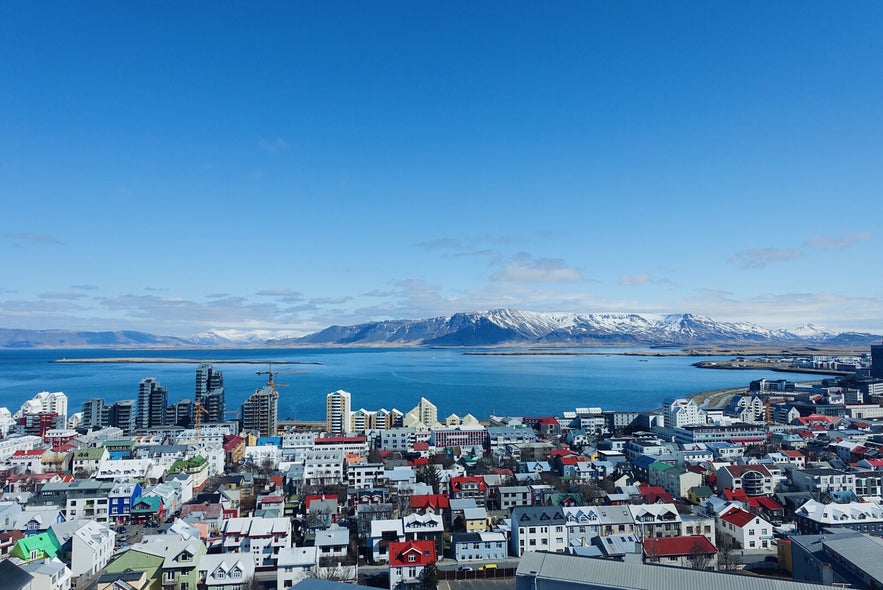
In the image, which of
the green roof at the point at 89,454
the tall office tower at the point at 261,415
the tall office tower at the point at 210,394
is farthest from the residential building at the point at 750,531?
the tall office tower at the point at 210,394

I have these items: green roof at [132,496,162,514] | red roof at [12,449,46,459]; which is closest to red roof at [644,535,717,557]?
green roof at [132,496,162,514]

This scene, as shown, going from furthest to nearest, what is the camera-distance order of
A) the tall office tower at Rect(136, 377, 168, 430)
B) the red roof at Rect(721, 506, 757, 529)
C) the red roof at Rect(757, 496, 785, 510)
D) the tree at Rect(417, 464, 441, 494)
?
the tall office tower at Rect(136, 377, 168, 430) < the tree at Rect(417, 464, 441, 494) < the red roof at Rect(757, 496, 785, 510) < the red roof at Rect(721, 506, 757, 529)

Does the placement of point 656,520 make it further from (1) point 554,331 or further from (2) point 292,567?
(1) point 554,331

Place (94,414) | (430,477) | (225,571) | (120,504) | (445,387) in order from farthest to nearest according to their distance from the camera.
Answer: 1. (445,387)
2. (94,414)
3. (430,477)
4. (120,504)
5. (225,571)

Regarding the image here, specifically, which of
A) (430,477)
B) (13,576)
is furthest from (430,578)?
(430,477)

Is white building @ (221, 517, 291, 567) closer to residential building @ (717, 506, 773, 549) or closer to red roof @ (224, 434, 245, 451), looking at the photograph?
residential building @ (717, 506, 773, 549)

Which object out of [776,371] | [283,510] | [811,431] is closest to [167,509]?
[283,510]
